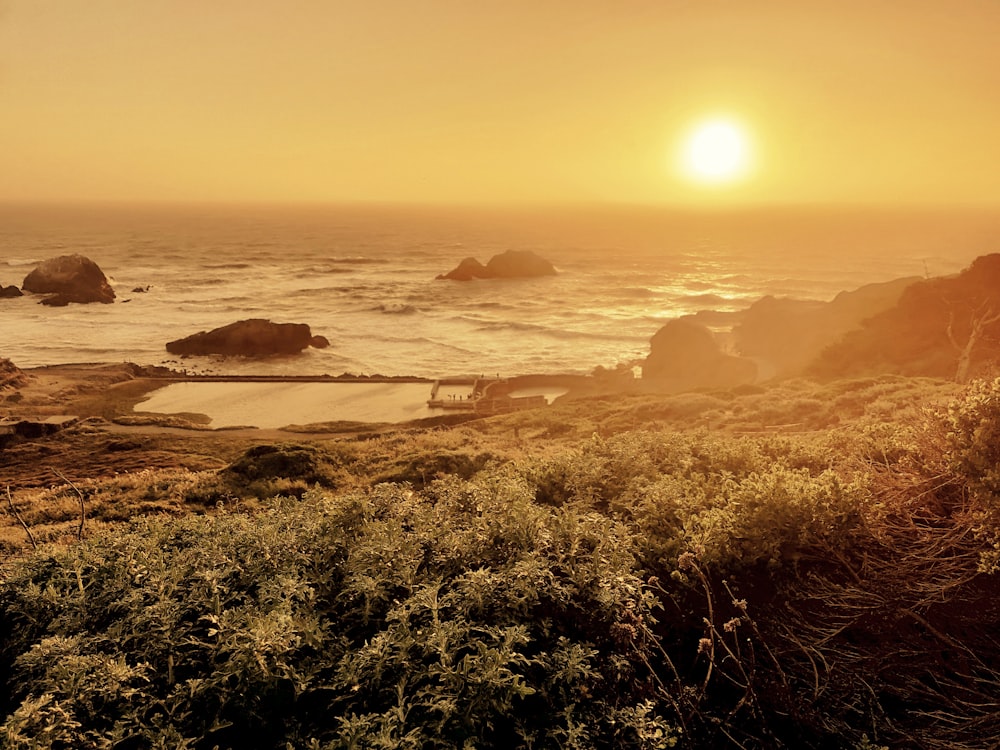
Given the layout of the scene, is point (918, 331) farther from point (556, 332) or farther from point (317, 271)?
point (317, 271)

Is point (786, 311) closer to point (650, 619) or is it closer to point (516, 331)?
point (516, 331)

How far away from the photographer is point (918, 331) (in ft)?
118

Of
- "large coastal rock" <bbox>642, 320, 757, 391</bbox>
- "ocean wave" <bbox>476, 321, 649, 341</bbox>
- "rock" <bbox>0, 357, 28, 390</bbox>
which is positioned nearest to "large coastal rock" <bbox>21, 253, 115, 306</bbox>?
"rock" <bbox>0, 357, 28, 390</bbox>

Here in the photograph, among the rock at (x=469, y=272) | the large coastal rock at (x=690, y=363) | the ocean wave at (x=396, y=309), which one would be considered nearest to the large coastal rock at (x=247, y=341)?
the ocean wave at (x=396, y=309)

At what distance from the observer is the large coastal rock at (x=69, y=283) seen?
7881cm

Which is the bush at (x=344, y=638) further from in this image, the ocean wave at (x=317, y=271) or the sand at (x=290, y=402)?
the ocean wave at (x=317, y=271)

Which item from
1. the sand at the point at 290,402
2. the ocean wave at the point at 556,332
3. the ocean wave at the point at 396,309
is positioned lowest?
the sand at the point at 290,402

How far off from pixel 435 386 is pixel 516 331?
2719cm

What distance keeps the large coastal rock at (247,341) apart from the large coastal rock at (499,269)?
54254 millimetres

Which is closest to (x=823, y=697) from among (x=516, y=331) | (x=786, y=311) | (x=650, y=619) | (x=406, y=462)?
(x=650, y=619)

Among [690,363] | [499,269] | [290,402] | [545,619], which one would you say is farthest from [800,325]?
[499,269]

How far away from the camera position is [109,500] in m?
17.4

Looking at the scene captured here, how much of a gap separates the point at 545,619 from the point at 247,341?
5694cm

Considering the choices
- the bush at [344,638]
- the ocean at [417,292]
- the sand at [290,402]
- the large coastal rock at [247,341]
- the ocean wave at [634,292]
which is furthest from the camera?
the ocean wave at [634,292]
